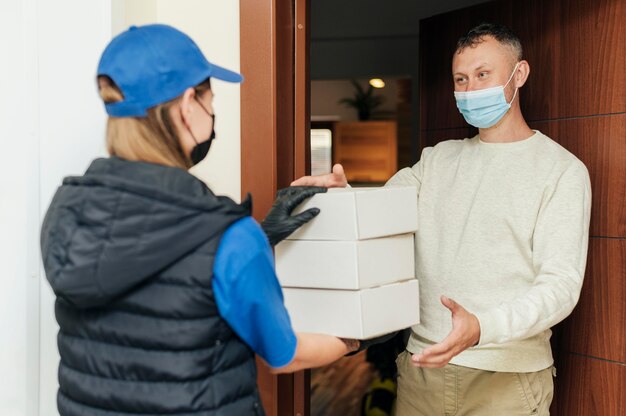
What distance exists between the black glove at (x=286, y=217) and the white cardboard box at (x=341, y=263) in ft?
0.21

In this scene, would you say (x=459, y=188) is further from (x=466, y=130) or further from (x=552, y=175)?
(x=466, y=130)

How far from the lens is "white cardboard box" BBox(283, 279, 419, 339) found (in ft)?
3.99

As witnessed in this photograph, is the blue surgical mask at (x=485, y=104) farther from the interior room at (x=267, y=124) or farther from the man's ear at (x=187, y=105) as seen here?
the man's ear at (x=187, y=105)

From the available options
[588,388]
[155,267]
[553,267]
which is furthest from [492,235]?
[155,267]

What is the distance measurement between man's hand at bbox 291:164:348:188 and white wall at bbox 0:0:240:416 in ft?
1.50

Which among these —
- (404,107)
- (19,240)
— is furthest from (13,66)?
(404,107)

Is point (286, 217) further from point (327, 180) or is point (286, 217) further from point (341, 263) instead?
point (327, 180)

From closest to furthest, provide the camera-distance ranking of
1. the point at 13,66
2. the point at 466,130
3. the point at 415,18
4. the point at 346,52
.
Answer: the point at 13,66 < the point at 466,130 < the point at 415,18 < the point at 346,52

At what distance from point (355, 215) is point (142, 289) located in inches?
16.9

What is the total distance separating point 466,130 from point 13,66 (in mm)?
1521

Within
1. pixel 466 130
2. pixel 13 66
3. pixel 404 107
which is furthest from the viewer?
pixel 404 107

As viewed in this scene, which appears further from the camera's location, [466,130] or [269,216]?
[466,130]

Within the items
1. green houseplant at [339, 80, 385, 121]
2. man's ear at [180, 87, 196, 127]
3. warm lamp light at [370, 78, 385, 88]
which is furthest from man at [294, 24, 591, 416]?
green houseplant at [339, 80, 385, 121]

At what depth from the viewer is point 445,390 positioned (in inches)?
61.7
